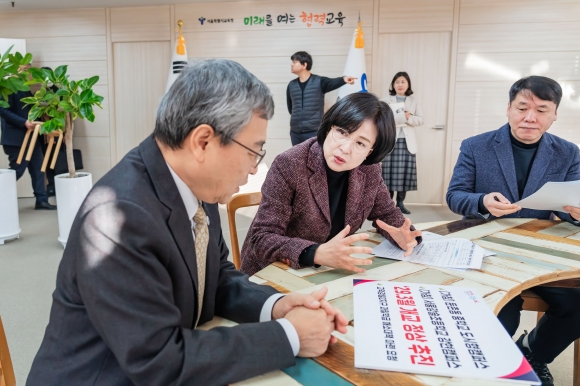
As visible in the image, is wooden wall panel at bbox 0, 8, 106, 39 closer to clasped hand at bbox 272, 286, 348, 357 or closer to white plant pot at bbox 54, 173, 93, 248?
white plant pot at bbox 54, 173, 93, 248

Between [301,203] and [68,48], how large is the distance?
18.7 feet

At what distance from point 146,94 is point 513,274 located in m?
5.67

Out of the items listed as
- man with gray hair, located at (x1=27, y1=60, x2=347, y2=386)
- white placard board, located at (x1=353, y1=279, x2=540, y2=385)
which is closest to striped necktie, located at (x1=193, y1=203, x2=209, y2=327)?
man with gray hair, located at (x1=27, y1=60, x2=347, y2=386)

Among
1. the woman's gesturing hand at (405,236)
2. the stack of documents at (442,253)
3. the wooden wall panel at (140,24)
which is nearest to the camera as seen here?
the stack of documents at (442,253)

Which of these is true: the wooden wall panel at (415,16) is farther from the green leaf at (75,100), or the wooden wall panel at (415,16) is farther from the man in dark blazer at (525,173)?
the man in dark blazer at (525,173)

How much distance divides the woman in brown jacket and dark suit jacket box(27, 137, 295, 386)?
0.61m

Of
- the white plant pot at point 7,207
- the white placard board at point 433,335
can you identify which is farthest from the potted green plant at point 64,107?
the white placard board at point 433,335

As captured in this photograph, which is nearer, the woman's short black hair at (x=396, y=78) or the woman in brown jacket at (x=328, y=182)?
the woman in brown jacket at (x=328, y=182)

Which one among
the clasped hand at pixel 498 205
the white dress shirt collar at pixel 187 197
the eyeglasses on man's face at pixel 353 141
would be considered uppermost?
the eyeglasses on man's face at pixel 353 141

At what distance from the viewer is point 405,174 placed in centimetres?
494

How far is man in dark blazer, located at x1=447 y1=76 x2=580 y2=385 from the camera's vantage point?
1.72 m

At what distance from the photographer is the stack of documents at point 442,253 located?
50.3 inches

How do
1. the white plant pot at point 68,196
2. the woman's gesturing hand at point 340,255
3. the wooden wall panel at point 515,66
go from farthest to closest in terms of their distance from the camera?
the wooden wall panel at point 515,66 → the white plant pot at point 68,196 → the woman's gesturing hand at point 340,255

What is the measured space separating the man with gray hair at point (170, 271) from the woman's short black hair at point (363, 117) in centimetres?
68
